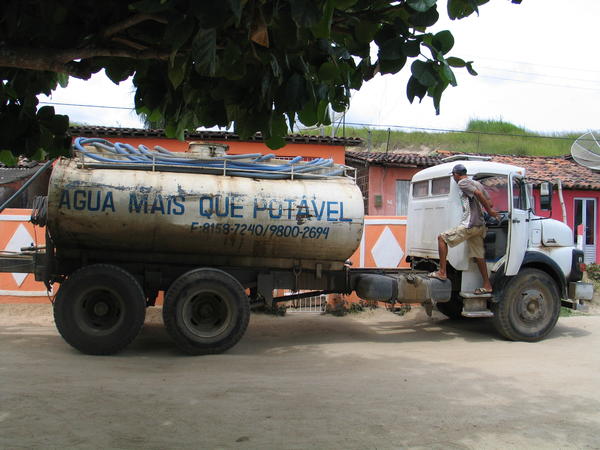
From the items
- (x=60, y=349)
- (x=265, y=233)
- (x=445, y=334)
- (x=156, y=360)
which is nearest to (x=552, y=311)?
(x=445, y=334)

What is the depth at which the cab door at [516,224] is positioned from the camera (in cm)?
814

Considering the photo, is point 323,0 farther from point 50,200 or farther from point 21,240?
point 21,240

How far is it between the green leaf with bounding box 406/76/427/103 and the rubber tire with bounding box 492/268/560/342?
6122 mm

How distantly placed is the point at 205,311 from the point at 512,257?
15.4ft

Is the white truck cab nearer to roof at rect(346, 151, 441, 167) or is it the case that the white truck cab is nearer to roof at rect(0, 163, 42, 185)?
roof at rect(346, 151, 441, 167)

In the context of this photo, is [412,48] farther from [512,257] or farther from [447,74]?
[512,257]

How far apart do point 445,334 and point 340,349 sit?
2.27 meters

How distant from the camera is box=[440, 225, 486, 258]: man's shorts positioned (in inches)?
311

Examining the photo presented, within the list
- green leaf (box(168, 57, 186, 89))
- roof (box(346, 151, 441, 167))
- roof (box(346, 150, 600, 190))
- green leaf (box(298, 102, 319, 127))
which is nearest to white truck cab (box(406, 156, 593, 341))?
green leaf (box(298, 102, 319, 127))

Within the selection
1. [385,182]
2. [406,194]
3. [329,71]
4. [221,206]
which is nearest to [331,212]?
[221,206]

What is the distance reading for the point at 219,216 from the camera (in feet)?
23.0

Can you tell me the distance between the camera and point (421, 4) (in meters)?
2.58

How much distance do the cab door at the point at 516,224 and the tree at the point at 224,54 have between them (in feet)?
18.1

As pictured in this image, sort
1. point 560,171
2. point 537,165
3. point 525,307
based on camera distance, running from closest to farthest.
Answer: point 525,307 < point 560,171 < point 537,165
